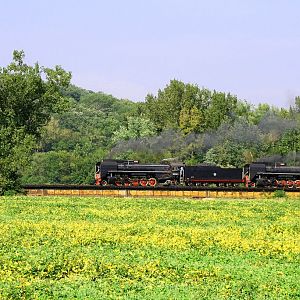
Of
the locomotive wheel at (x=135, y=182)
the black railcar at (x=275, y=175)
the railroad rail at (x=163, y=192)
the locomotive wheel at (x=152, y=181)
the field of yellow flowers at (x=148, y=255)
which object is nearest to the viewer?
the field of yellow flowers at (x=148, y=255)

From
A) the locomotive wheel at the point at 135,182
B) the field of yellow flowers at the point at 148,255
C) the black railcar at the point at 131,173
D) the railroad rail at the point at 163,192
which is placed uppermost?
the black railcar at the point at 131,173

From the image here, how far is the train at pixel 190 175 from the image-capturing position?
68.9 meters

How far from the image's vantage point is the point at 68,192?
60.0 meters

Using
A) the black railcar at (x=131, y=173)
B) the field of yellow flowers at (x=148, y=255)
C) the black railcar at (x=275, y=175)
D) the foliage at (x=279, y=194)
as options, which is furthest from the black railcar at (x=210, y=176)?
the field of yellow flowers at (x=148, y=255)

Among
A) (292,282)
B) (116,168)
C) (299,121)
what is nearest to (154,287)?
(292,282)

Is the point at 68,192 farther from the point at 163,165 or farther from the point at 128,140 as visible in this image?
the point at 128,140

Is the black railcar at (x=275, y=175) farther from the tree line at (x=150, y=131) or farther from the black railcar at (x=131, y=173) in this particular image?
the tree line at (x=150, y=131)

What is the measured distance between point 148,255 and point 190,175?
50.5 meters

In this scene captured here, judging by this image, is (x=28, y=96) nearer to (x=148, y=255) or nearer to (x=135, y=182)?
(x=135, y=182)

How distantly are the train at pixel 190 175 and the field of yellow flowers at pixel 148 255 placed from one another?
101 feet

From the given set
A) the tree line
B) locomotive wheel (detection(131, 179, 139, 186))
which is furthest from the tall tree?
locomotive wheel (detection(131, 179, 139, 186))

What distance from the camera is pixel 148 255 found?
72.1 ft

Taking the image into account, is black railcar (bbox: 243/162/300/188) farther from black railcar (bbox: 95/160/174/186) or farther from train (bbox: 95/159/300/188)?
black railcar (bbox: 95/160/174/186)

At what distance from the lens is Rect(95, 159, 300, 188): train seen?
6894 centimetres
